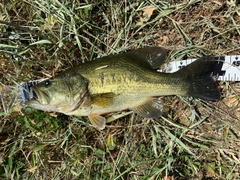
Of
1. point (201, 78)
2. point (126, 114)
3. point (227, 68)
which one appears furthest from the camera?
point (126, 114)

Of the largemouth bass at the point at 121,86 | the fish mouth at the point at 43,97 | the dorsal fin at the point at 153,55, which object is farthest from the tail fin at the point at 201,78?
the fish mouth at the point at 43,97

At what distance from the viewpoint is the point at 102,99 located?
9.38 feet

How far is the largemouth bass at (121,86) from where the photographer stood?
9.34 feet

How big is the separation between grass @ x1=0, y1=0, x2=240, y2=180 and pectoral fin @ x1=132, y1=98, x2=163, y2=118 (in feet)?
Result: 0.91

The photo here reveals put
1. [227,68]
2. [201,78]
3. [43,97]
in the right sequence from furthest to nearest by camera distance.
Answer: [227,68] < [201,78] < [43,97]

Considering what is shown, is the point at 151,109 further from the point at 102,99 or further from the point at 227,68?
the point at 227,68

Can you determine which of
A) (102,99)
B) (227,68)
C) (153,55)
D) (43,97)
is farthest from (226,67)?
(43,97)

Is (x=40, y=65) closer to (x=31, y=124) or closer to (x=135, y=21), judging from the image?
(x=31, y=124)

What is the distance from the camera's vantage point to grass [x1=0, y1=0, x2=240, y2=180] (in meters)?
3.31

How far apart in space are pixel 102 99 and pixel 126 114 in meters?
0.56

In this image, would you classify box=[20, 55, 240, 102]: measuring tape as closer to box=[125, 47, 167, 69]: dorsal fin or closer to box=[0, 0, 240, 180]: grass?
box=[0, 0, 240, 180]: grass

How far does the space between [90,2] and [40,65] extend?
0.87 m

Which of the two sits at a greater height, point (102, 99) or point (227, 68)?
point (227, 68)

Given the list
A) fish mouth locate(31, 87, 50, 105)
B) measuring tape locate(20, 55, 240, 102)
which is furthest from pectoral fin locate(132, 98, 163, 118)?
fish mouth locate(31, 87, 50, 105)
